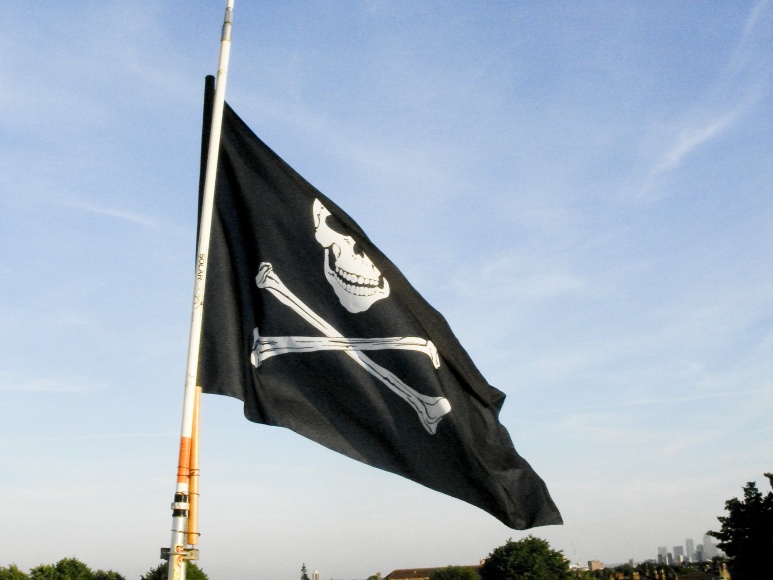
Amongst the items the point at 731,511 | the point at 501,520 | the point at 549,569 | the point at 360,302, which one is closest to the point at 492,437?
the point at 501,520

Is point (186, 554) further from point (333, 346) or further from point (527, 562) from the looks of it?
point (527, 562)

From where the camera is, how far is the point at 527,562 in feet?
371

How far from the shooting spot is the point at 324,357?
917cm

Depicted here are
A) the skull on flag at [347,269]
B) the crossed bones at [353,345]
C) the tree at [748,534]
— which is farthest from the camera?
the tree at [748,534]

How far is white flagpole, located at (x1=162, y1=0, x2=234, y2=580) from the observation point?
699cm

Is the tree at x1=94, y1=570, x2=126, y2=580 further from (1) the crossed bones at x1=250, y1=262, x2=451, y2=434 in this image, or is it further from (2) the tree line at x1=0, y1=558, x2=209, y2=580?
(1) the crossed bones at x1=250, y1=262, x2=451, y2=434

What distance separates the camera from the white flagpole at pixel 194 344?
6.99m

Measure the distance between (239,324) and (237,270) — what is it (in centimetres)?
57

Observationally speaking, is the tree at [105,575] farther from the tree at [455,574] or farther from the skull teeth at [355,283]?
the skull teeth at [355,283]

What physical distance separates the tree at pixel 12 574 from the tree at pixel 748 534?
68894 millimetres

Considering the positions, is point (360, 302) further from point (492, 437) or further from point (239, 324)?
point (492, 437)

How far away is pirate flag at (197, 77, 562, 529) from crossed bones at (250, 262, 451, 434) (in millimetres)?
10

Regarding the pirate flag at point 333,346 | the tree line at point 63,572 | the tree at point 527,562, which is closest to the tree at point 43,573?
the tree line at point 63,572

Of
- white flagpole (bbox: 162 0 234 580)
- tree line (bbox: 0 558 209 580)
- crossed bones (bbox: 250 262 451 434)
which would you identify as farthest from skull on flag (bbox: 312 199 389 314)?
tree line (bbox: 0 558 209 580)
